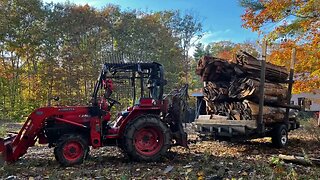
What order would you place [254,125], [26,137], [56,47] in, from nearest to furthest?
[26,137] → [254,125] → [56,47]

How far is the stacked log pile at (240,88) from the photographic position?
A: 8.56 m

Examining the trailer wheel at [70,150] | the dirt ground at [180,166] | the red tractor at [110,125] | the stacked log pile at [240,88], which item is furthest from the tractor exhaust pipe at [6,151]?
the stacked log pile at [240,88]

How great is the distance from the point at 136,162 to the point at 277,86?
502cm

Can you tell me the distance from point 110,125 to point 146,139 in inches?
35.4

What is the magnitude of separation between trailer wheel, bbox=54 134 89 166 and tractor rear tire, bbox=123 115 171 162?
2.94 ft

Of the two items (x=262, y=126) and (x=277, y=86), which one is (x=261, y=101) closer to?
(x=262, y=126)

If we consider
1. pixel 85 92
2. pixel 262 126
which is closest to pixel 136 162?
pixel 262 126

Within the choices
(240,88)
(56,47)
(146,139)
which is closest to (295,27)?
(240,88)

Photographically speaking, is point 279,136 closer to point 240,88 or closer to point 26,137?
point 240,88

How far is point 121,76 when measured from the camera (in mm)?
7625

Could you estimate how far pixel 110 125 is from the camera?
7.39m

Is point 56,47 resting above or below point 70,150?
above

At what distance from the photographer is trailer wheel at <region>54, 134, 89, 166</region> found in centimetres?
636

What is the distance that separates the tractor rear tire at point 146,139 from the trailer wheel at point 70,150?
0.90m
